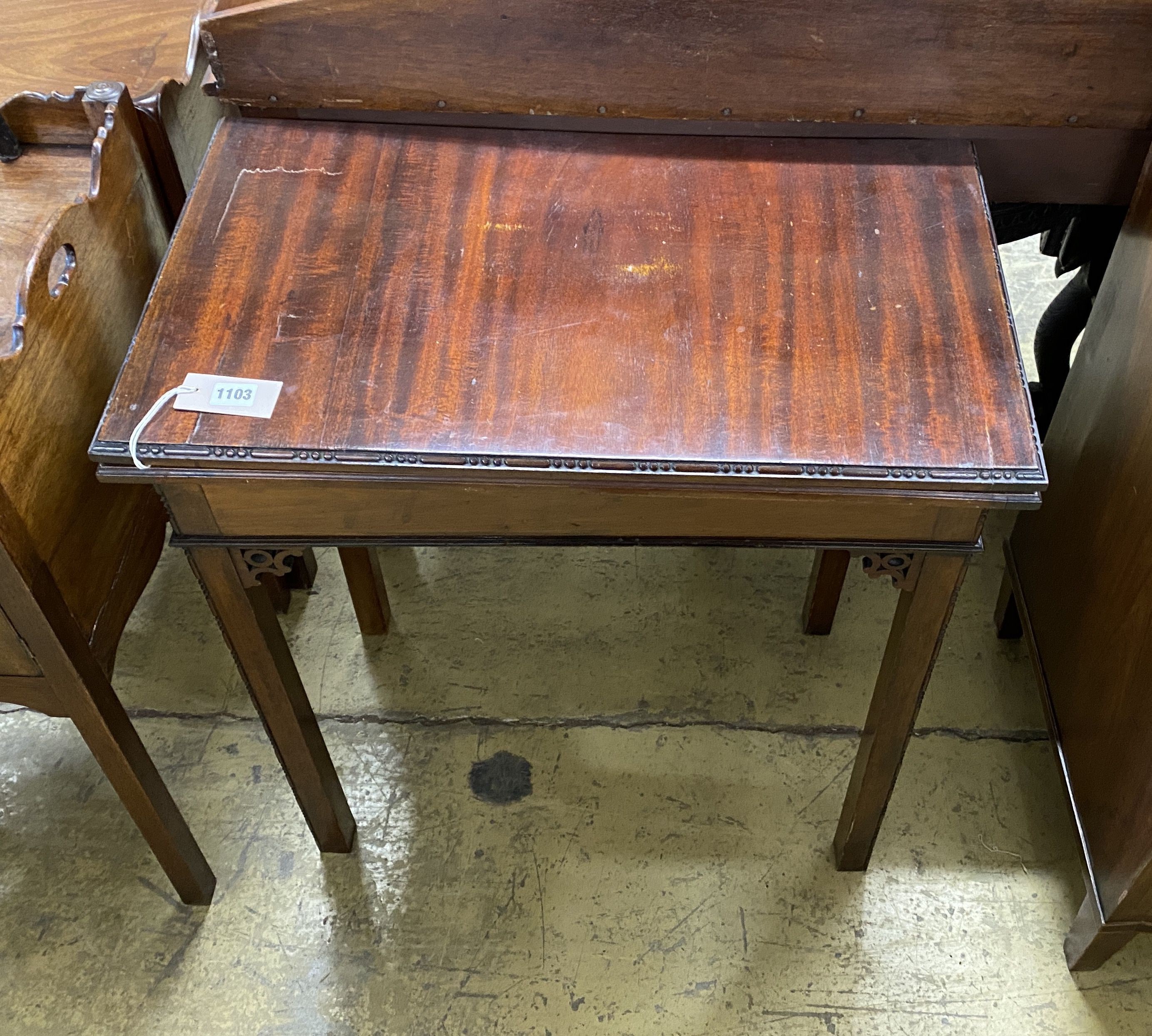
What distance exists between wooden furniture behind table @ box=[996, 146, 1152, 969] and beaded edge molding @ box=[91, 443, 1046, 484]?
1.55ft

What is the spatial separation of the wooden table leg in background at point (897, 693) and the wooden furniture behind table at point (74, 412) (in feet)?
2.97

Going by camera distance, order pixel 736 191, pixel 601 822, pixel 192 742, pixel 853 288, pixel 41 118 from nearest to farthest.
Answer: pixel 853 288 < pixel 736 191 < pixel 41 118 < pixel 601 822 < pixel 192 742

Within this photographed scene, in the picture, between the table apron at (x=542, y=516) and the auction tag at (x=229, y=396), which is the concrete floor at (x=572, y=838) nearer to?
the table apron at (x=542, y=516)

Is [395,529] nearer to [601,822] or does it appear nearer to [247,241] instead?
[247,241]

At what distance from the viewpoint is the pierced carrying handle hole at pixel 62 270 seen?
1.17 meters

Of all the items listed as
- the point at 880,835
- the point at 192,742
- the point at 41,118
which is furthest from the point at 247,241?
the point at 880,835

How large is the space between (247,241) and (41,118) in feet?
1.46

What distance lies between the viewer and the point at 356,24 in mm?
1300

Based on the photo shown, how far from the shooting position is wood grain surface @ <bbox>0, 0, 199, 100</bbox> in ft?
4.99

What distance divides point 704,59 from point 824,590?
91 cm

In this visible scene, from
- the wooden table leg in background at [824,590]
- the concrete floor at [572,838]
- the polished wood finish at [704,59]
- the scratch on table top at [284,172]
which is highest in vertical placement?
the polished wood finish at [704,59]

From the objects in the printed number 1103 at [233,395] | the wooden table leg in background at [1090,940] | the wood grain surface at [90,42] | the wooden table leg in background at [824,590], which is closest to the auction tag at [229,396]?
the printed number 1103 at [233,395]

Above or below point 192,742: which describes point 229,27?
above

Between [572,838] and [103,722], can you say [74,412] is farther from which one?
[572,838]
